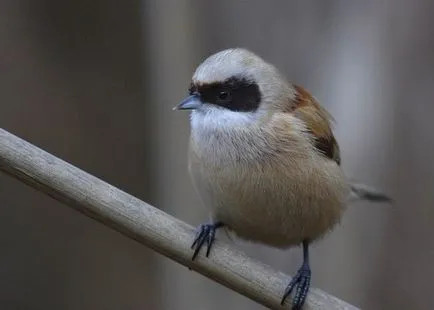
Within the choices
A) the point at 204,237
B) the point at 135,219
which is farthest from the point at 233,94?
the point at 135,219

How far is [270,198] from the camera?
8.54 feet

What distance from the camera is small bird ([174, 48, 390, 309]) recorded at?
2.60 meters

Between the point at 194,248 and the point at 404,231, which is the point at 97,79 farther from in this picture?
the point at 194,248

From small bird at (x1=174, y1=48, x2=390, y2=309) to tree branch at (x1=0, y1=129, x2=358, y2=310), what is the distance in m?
0.11

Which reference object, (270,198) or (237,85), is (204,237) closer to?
(270,198)

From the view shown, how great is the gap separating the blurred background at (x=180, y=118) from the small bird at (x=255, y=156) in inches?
44.6

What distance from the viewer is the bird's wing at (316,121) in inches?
109

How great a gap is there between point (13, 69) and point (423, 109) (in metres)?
1.76

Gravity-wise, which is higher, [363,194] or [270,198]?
[270,198]

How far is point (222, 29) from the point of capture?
3932mm

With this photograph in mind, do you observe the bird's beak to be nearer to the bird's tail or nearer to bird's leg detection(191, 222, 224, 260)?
bird's leg detection(191, 222, 224, 260)

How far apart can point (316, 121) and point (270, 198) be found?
0.34 meters

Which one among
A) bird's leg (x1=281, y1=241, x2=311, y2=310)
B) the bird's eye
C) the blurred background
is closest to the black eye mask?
the bird's eye

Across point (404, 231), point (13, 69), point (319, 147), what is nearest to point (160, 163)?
point (13, 69)
